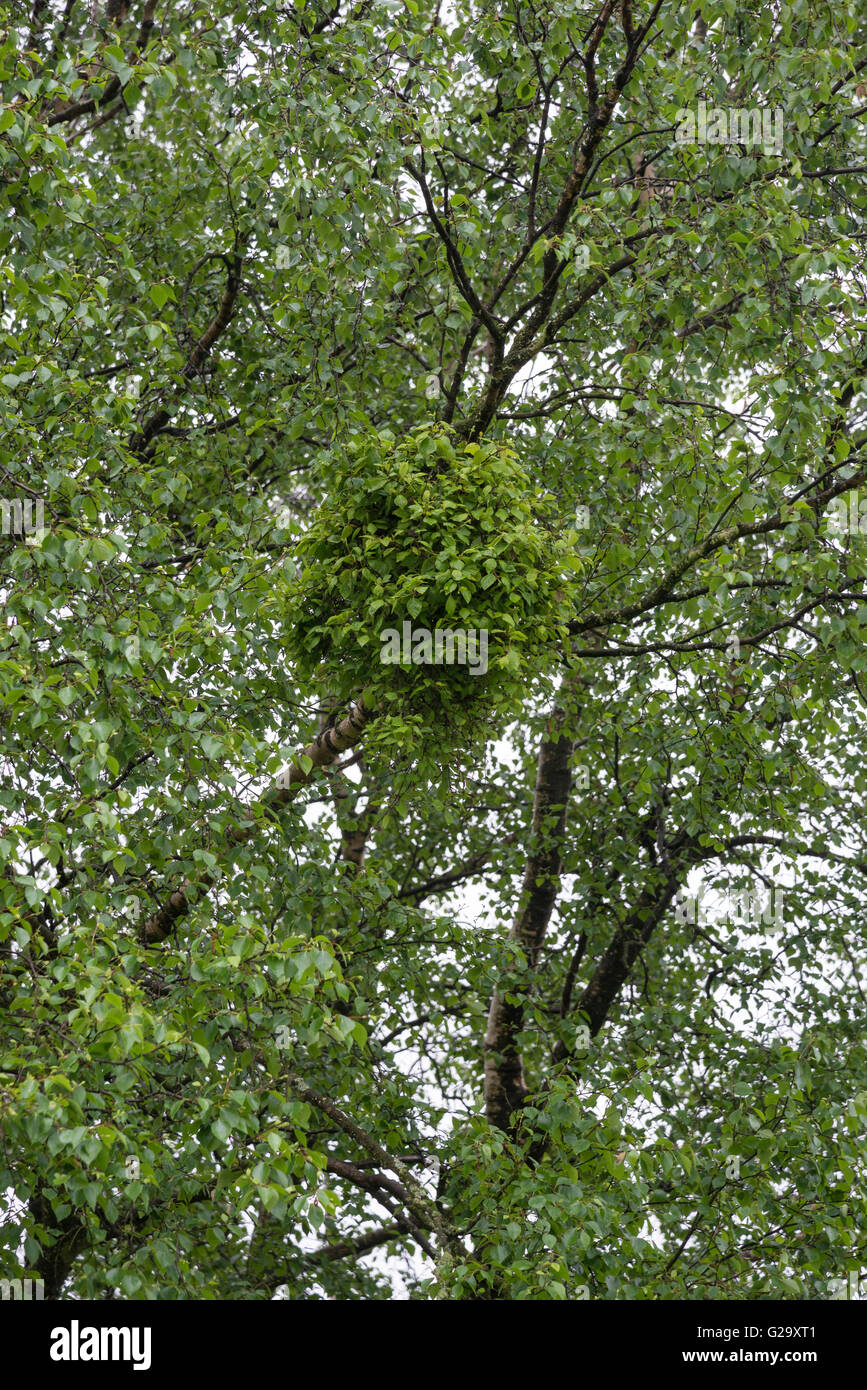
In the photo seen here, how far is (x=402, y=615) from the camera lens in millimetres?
5391

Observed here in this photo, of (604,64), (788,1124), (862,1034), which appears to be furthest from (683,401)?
(862,1034)

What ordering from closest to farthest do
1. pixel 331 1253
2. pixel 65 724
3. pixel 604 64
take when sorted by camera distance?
pixel 65 724, pixel 604 64, pixel 331 1253

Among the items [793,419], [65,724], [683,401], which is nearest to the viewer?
[65,724]

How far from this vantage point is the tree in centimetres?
516

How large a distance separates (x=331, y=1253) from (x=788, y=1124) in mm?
4748

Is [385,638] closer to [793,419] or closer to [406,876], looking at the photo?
[793,419]

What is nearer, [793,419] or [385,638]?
[385,638]

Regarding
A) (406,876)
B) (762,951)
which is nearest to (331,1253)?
(406,876)

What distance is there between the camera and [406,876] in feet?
36.6

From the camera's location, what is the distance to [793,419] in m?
6.31

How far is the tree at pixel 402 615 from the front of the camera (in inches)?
203

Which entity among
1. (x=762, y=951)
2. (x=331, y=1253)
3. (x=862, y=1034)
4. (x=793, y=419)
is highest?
(x=793, y=419)
